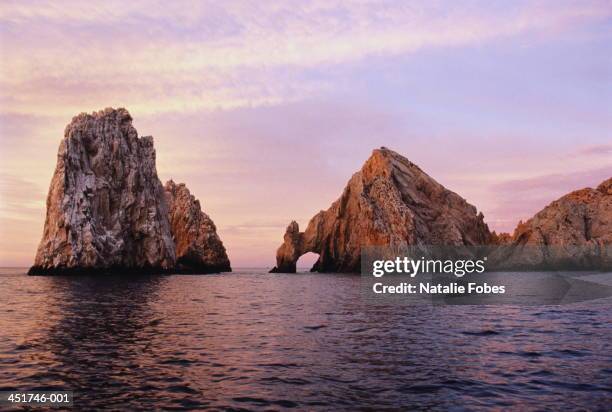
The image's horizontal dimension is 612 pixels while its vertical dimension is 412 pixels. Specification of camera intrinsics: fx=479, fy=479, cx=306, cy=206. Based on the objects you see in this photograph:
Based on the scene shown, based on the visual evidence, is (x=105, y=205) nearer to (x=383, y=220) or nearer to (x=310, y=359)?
(x=383, y=220)

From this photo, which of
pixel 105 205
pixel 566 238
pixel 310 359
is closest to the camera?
pixel 310 359

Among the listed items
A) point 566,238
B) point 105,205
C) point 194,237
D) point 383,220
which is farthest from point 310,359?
point 566,238

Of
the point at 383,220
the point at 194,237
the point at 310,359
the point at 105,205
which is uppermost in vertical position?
the point at 105,205

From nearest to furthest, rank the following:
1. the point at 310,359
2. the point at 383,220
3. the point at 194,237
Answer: the point at 310,359 → the point at 383,220 → the point at 194,237

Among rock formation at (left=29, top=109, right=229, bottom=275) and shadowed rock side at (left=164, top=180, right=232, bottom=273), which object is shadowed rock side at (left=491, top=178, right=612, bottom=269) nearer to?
shadowed rock side at (left=164, top=180, right=232, bottom=273)

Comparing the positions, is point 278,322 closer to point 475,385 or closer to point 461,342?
point 461,342

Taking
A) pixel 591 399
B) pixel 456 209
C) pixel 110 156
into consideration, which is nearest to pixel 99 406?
pixel 591 399

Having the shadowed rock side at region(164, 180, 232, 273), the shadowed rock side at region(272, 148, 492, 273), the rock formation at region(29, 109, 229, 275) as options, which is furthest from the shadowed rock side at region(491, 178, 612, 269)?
the rock formation at region(29, 109, 229, 275)

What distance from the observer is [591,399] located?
1255cm

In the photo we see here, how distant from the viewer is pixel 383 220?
126m

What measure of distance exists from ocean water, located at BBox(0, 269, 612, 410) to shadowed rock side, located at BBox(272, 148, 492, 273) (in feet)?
307

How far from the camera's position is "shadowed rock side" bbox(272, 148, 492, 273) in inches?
4938

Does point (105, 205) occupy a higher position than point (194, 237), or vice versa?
point (105, 205)

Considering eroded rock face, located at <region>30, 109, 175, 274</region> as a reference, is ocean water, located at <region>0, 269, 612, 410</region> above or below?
below
